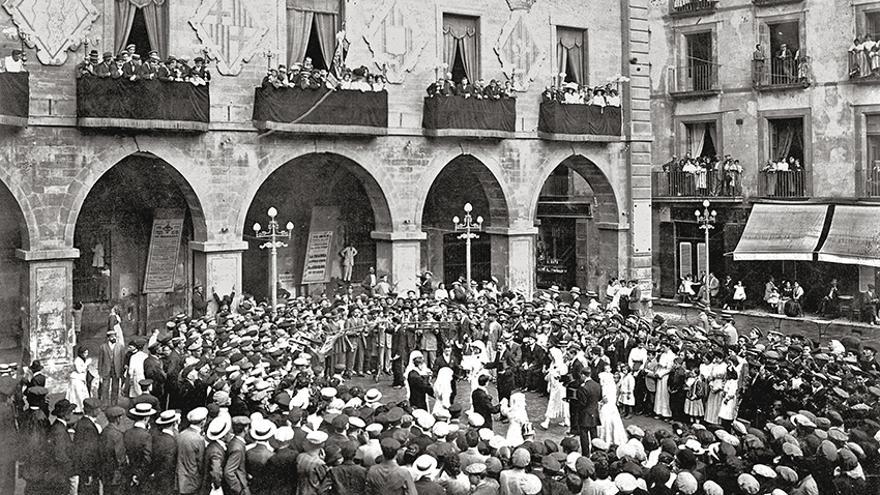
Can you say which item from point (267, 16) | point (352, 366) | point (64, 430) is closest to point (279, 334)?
point (352, 366)

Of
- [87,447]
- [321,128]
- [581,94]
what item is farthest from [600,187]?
[87,447]

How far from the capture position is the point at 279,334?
57.2ft

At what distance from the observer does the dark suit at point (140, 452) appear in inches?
432

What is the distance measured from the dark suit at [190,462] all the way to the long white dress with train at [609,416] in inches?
269

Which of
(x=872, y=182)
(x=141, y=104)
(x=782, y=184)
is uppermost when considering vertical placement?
(x=141, y=104)

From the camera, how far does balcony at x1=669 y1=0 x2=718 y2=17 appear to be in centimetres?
3299

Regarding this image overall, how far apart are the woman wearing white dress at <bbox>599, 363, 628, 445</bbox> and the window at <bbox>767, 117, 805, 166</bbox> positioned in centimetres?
1925

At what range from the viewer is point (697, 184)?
32969 millimetres

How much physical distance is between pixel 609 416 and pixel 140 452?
7.78m

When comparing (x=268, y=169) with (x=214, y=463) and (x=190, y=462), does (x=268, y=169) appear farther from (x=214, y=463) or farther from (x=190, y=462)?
(x=214, y=463)

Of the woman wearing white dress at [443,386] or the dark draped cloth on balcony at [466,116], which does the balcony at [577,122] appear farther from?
the woman wearing white dress at [443,386]

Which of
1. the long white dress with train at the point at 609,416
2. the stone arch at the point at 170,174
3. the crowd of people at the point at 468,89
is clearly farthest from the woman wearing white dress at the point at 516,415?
the crowd of people at the point at 468,89

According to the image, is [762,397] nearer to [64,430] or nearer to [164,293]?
[64,430]

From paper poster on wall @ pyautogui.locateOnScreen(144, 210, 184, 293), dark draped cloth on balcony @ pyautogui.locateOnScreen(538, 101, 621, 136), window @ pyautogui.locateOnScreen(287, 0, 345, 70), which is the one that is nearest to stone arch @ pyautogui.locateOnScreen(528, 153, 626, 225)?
dark draped cloth on balcony @ pyautogui.locateOnScreen(538, 101, 621, 136)
